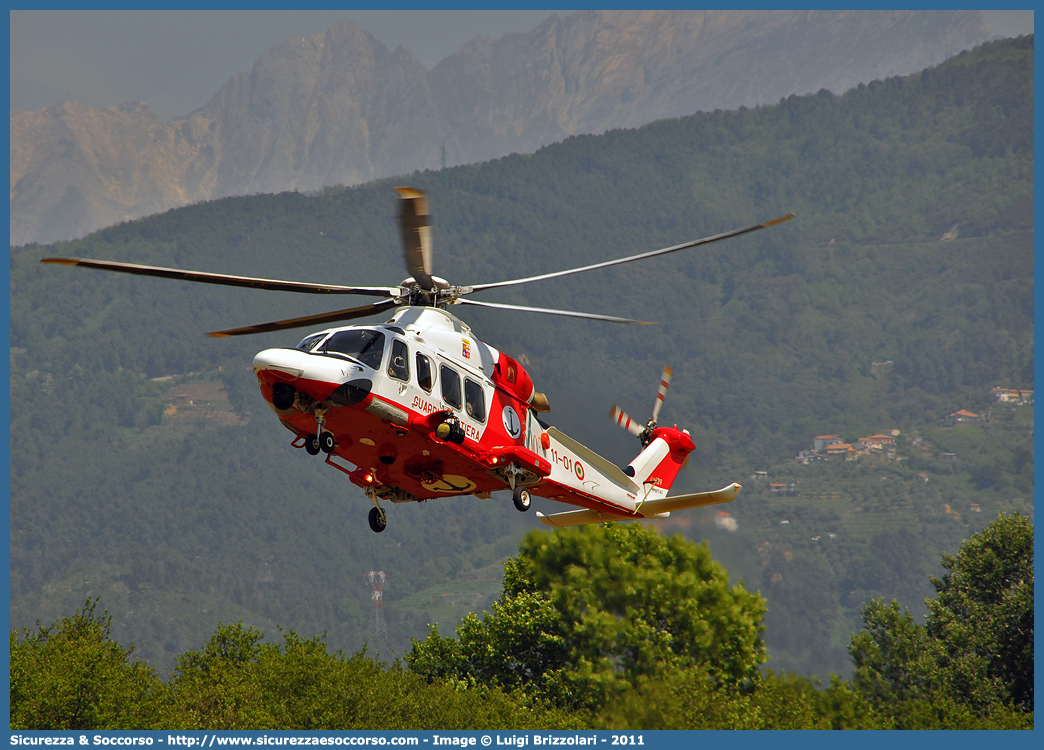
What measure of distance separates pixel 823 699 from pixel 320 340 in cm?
4337

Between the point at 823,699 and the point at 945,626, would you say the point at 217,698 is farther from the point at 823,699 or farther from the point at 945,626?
the point at 945,626

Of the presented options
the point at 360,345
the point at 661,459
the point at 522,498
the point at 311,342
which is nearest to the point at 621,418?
the point at 661,459

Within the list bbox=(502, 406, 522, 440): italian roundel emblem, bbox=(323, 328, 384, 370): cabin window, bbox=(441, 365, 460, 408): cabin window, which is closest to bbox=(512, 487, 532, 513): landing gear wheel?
bbox=(502, 406, 522, 440): italian roundel emblem

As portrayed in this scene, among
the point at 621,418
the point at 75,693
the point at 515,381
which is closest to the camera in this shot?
the point at 515,381

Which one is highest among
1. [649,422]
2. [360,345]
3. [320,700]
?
[649,422]

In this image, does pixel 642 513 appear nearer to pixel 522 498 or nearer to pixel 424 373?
pixel 522 498

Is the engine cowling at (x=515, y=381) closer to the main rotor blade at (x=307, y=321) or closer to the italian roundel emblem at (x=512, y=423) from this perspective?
the italian roundel emblem at (x=512, y=423)

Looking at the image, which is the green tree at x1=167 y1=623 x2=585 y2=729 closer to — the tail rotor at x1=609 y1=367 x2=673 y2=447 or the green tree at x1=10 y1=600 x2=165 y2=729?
the green tree at x1=10 y1=600 x2=165 y2=729

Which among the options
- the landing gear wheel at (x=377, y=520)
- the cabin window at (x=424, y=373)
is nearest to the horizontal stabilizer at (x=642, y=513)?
the landing gear wheel at (x=377, y=520)

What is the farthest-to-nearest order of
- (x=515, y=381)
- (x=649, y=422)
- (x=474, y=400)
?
(x=649, y=422) → (x=515, y=381) → (x=474, y=400)

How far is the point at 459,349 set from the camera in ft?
93.9

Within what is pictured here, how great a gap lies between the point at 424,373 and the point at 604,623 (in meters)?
42.3

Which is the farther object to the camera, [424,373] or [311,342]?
[424,373]

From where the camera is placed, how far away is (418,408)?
27.0 m
